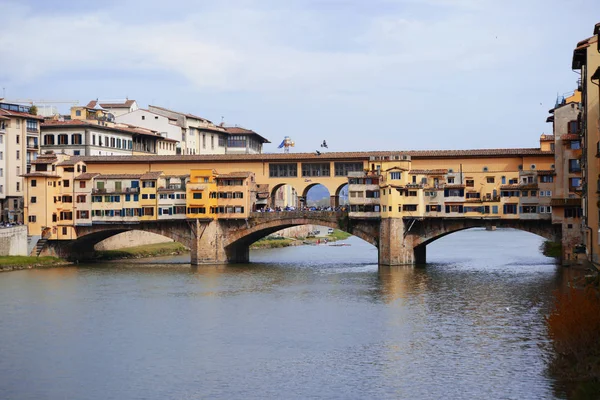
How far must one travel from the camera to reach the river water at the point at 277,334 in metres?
31.6

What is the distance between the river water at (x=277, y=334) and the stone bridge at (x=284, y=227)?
2.60m

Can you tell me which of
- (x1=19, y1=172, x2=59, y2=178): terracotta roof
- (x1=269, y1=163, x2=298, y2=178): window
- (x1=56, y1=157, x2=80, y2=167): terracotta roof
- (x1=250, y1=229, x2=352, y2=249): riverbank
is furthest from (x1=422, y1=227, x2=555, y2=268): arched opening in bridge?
(x1=19, y1=172, x2=59, y2=178): terracotta roof

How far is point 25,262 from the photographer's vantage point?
70188 millimetres

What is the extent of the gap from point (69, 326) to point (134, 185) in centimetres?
Result: 3272

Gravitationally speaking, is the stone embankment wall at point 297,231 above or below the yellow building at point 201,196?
below

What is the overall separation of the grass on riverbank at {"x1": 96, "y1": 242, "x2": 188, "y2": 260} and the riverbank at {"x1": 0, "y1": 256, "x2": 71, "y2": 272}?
5877 millimetres

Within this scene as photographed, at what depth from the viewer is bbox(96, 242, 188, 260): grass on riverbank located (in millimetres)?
80812

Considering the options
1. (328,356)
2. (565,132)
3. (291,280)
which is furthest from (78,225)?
(328,356)

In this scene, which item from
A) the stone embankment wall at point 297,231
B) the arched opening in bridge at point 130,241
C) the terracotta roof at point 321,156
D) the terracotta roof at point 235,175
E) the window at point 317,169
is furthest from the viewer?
the stone embankment wall at point 297,231

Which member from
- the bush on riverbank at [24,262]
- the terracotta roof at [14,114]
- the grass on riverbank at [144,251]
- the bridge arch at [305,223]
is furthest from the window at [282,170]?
the terracotta roof at [14,114]

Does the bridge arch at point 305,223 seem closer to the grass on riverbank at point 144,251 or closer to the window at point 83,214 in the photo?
the window at point 83,214

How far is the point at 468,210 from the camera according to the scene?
2699 inches

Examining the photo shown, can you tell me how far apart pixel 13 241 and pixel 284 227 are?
813 inches

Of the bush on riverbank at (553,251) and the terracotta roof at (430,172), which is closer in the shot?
the terracotta roof at (430,172)
